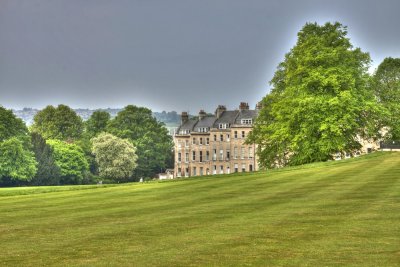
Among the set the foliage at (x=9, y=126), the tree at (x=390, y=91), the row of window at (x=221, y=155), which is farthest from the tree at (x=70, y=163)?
the tree at (x=390, y=91)

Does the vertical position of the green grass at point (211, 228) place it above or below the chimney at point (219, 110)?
below

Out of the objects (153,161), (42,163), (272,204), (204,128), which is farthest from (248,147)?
(272,204)

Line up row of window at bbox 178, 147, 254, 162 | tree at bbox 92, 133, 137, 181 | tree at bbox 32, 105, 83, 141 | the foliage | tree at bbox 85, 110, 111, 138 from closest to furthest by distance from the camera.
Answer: the foliage
tree at bbox 92, 133, 137, 181
row of window at bbox 178, 147, 254, 162
tree at bbox 85, 110, 111, 138
tree at bbox 32, 105, 83, 141

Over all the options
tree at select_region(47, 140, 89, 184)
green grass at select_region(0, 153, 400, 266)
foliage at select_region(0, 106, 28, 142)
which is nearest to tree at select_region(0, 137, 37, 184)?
foliage at select_region(0, 106, 28, 142)

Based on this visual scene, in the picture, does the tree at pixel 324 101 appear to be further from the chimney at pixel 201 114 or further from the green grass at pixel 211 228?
the chimney at pixel 201 114

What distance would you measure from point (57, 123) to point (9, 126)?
4765 centimetres

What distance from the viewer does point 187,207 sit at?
33.8m

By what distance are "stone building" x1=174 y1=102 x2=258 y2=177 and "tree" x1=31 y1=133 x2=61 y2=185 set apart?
128 feet

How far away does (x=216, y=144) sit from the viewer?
175500mm

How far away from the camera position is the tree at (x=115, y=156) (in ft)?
531

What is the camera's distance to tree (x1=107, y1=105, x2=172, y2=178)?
593 feet

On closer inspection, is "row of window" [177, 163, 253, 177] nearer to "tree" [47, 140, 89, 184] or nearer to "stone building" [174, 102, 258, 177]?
"stone building" [174, 102, 258, 177]

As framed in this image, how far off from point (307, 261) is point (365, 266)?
157cm

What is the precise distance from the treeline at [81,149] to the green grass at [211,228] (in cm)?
10504
